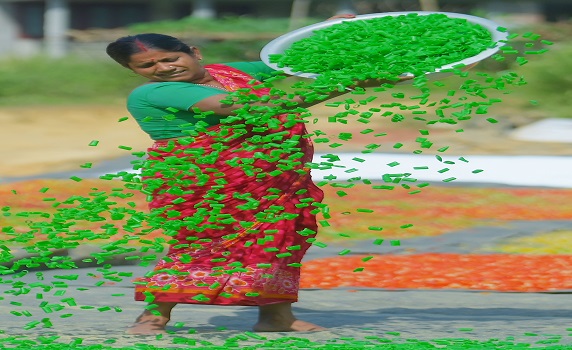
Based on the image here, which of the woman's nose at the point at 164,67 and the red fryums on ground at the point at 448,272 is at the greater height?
the woman's nose at the point at 164,67

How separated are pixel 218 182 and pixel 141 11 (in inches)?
1176

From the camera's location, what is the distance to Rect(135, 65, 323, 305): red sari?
5398mm

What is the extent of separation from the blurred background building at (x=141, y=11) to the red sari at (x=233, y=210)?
1010 inches

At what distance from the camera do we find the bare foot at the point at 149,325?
5664 millimetres

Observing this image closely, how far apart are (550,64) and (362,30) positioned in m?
17.9

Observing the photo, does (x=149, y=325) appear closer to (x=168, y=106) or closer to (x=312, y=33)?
(x=168, y=106)

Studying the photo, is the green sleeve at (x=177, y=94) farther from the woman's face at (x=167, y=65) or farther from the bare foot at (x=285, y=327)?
the bare foot at (x=285, y=327)

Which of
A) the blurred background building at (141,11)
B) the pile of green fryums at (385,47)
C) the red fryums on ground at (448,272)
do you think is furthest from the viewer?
the blurred background building at (141,11)

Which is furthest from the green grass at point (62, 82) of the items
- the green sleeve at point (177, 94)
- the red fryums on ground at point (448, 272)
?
the green sleeve at point (177, 94)

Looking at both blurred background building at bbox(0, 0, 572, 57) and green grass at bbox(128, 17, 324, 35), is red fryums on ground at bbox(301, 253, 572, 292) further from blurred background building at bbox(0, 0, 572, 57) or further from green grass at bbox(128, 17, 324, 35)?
blurred background building at bbox(0, 0, 572, 57)

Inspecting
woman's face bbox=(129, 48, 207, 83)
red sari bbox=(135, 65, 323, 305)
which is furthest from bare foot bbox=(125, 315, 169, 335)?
woman's face bbox=(129, 48, 207, 83)

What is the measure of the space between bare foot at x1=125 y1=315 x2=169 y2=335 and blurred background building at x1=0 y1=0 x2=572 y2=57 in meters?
25.7

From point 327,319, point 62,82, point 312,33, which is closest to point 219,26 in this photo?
point 62,82

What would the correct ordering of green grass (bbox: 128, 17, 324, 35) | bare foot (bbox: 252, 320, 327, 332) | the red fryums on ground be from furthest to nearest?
green grass (bbox: 128, 17, 324, 35), the red fryums on ground, bare foot (bbox: 252, 320, 327, 332)
